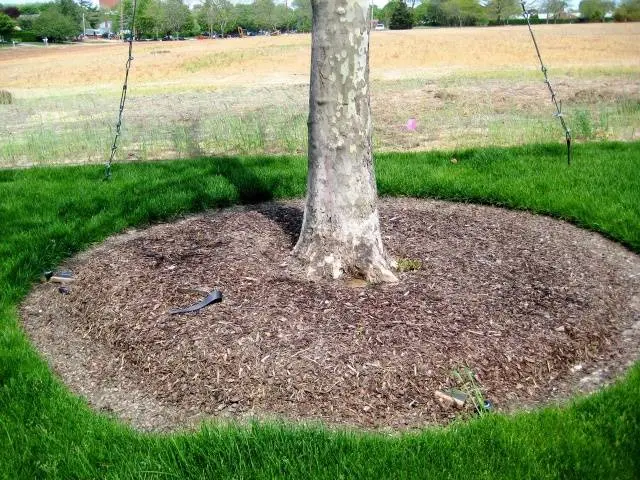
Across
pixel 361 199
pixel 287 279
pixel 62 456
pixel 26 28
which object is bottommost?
pixel 62 456

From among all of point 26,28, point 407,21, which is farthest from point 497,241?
point 26,28

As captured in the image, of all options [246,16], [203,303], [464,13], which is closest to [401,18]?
[464,13]

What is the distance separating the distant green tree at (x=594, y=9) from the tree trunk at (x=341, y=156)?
51655mm

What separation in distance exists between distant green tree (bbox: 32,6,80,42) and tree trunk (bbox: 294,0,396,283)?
77374 millimetres

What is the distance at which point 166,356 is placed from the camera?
4.08 metres

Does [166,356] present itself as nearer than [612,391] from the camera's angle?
No

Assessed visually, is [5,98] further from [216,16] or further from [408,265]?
[216,16]

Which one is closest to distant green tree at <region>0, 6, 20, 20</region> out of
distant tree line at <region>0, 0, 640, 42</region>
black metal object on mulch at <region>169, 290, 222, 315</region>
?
distant tree line at <region>0, 0, 640, 42</region>

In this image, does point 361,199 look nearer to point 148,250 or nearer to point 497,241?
point 497,241

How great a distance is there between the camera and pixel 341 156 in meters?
4.78

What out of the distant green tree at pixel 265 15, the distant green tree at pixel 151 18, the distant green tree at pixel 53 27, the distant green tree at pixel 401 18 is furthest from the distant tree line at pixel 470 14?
the distant green tree at pixel 53 27

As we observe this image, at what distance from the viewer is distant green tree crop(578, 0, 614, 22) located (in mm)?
50062

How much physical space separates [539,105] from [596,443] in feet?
42.4

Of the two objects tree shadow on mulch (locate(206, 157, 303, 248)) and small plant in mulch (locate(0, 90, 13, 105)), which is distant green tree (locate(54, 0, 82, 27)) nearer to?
small plant in mulch (locate(0, 90, 13, 105))
